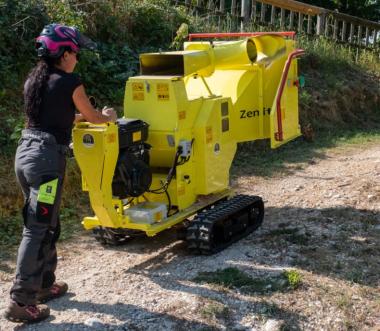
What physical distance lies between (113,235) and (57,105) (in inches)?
78.9

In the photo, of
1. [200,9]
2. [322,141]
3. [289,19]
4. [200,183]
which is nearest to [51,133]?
[200,183]

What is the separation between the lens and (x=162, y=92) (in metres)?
6.05

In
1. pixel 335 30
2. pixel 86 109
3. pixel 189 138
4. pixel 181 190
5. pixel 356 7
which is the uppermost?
pixel 356 7

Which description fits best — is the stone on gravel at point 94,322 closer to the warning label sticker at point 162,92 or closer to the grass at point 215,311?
the grass at point 215,311

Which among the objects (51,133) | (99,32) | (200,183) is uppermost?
(99,32)

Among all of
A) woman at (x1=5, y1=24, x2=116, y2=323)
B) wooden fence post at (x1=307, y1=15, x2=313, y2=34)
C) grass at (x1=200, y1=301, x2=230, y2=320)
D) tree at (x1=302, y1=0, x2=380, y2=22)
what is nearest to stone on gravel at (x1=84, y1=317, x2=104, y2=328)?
woman at (x1=5, y1=24, x2=116, y2=323)

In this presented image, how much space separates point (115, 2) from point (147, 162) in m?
5.76

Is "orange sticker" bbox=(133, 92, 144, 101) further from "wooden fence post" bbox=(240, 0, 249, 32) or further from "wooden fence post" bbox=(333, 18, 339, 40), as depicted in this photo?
"wooden fence post" bbox=(333, 18, 339, 40)

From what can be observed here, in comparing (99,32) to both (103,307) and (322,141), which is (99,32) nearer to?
(322,141)

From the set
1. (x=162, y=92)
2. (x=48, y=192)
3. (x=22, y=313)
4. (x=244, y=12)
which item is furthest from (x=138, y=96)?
(x=244, y=12)

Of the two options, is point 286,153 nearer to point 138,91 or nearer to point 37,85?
point 138,91

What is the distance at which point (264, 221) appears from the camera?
721cm

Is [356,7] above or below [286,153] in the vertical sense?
above

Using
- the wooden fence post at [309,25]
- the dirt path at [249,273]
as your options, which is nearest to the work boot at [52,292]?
the dirt path at [249,273]
